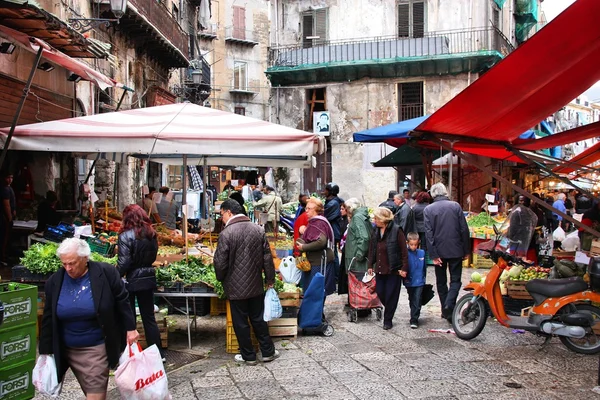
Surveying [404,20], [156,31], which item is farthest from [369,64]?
[156,31]

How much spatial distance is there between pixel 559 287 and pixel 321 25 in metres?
23.1

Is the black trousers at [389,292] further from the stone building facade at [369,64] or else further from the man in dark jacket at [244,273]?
the stone building facade at [369,64]

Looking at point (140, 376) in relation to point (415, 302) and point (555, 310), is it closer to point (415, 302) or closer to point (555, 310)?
point (555, 310)

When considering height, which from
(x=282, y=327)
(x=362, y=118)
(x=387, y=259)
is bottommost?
(x=282, y=327)

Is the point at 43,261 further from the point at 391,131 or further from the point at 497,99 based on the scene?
the point at 391,131

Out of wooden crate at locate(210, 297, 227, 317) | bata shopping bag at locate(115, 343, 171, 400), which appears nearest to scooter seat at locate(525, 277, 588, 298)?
wooden crate at locate(210, 297, 227, 317)

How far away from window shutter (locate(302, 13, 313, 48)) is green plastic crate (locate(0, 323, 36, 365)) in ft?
81.5

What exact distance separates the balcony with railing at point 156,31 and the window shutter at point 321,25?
19.8ft

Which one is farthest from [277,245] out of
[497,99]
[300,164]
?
[497,99]

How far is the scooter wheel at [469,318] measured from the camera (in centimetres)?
761

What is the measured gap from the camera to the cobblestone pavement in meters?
5.82

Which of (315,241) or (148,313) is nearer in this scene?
(148,313)

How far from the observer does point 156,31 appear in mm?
20094

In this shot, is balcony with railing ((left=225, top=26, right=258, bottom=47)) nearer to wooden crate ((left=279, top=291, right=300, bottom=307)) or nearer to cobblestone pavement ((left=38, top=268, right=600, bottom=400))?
cobblestone pavement ((left=38, top=268, right=600, bottom=400))
